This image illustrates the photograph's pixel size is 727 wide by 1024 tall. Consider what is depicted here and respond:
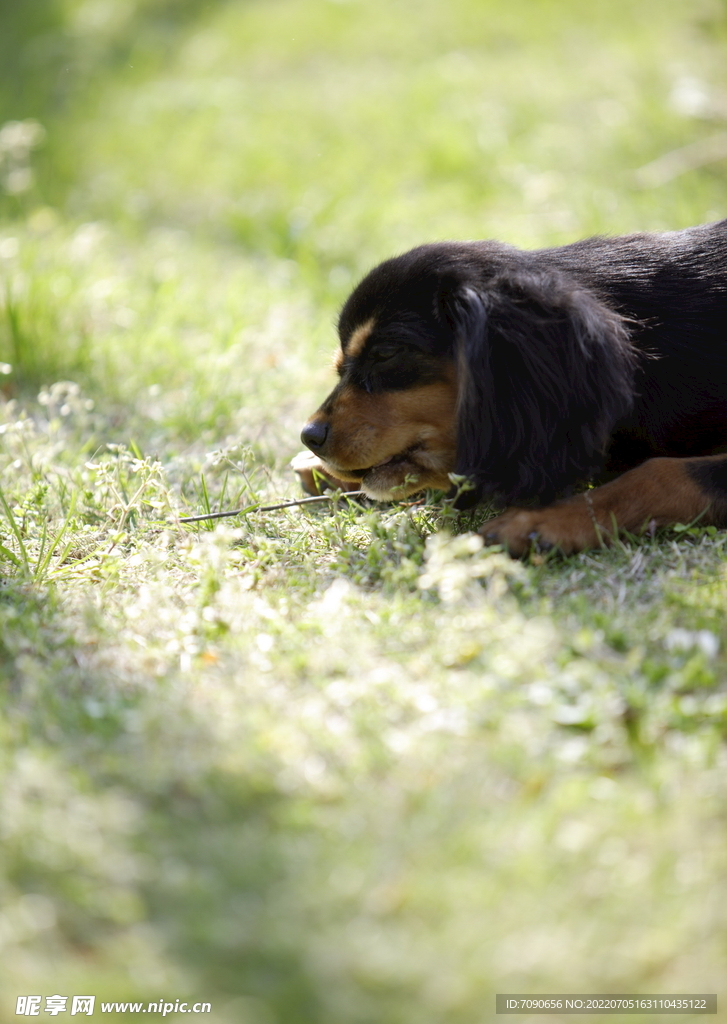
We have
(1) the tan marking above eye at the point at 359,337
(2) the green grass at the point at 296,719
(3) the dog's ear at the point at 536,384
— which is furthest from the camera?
(1) the tan marking above eye at the point at 359,337

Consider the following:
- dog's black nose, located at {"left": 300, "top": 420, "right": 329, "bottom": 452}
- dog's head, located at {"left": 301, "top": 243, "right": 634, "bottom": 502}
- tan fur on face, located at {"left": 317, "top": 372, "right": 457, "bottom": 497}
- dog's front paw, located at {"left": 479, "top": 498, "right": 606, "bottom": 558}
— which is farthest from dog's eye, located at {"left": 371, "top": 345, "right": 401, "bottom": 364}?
dog's front paw, located at {"left": 479, "top": 498, "right": 606, "bottom": 558}

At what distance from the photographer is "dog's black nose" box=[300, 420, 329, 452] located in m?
2.97

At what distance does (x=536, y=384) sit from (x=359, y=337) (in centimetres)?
68

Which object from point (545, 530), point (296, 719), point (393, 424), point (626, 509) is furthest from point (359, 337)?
point (296, 719)

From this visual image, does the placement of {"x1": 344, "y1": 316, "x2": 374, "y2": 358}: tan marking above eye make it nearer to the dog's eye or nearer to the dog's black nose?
the dog's eye

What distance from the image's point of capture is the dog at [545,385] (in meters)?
2.62

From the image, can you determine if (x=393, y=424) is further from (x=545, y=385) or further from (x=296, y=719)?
(x=296, y=719)

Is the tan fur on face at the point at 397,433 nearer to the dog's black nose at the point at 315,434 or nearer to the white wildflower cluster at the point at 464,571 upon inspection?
the dog's black nose at the point at 315,434

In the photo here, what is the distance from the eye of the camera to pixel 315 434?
2973 millimetres

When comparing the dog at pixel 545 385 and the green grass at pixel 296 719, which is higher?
the dog at pixel 545 385

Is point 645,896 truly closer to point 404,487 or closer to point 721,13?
point 404,487

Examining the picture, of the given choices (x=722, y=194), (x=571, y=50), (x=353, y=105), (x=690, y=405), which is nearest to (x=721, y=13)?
(x=571, y=50)

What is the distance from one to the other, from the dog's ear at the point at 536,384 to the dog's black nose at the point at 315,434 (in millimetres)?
479

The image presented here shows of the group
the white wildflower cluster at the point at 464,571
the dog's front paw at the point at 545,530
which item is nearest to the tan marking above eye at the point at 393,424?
the dog's front paw at the point at 545,530
